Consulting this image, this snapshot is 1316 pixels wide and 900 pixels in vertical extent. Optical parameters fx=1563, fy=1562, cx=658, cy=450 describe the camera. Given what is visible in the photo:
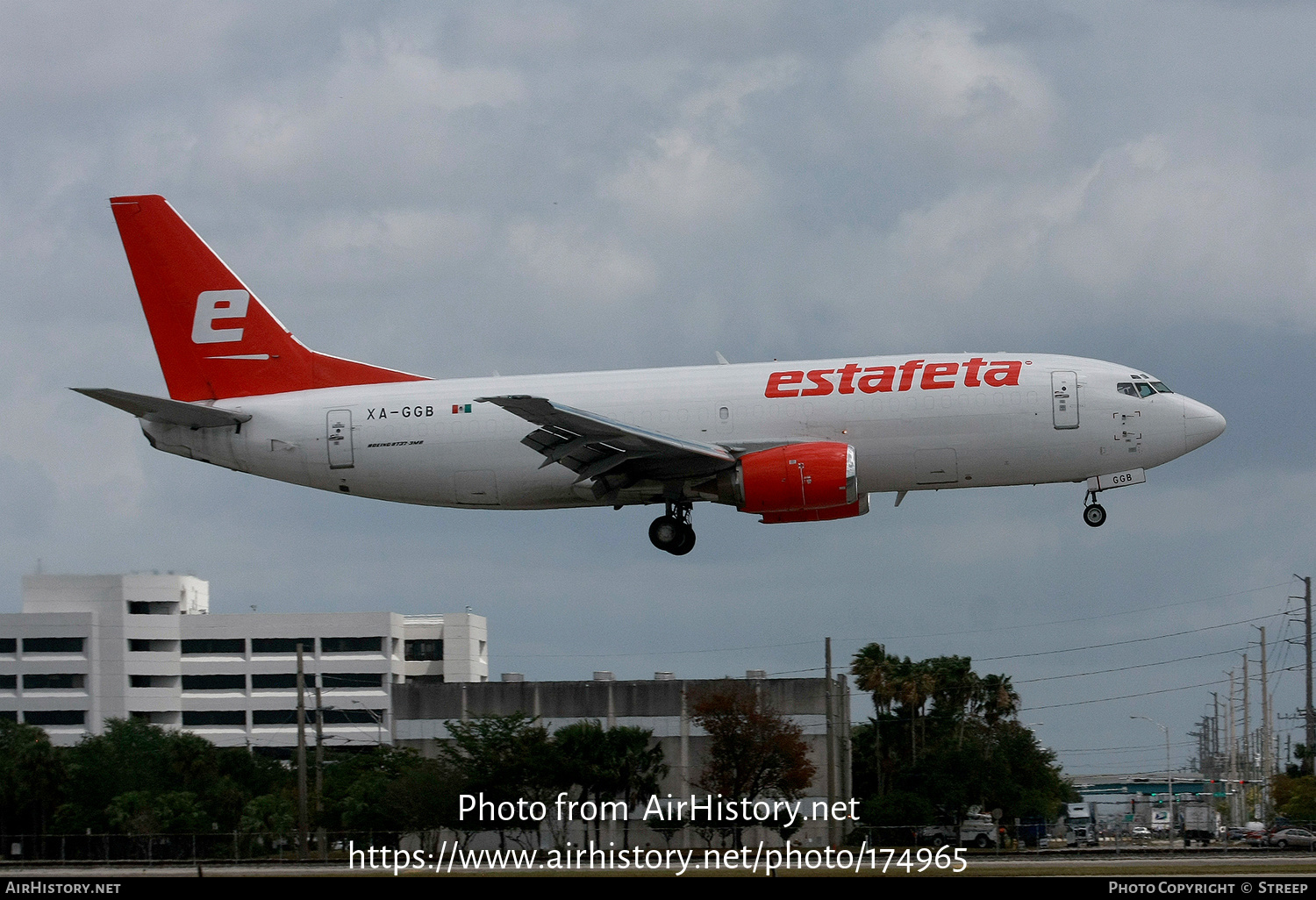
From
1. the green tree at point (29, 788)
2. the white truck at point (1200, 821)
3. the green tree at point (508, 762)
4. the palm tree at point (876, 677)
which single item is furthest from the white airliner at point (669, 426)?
the palm tree at point (876, 677)

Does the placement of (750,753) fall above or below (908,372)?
below

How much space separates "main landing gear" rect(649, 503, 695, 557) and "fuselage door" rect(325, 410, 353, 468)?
827 centimetres

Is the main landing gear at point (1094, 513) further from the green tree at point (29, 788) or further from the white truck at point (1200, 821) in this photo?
the green tree at point (29, 788)

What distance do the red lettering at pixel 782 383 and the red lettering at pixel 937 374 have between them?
10.0ft

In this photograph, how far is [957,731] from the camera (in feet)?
324

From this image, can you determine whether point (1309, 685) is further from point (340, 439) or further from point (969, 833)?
point (340, 439)

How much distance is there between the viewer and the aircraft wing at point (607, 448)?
36.7 m

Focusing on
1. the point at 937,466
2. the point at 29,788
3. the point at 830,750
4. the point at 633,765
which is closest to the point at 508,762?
the point at 633,765

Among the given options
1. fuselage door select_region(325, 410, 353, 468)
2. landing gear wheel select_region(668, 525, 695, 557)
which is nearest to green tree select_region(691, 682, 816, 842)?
landing gear wheel select_region(668, 525, 695, 557)

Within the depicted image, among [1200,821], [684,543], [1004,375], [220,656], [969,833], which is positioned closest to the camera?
[1004,375]

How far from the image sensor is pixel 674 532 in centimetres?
A: 4094

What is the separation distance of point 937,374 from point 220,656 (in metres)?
114

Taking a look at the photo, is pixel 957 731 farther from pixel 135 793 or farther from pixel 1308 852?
pixel 1308 852

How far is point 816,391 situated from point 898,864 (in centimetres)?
1148
